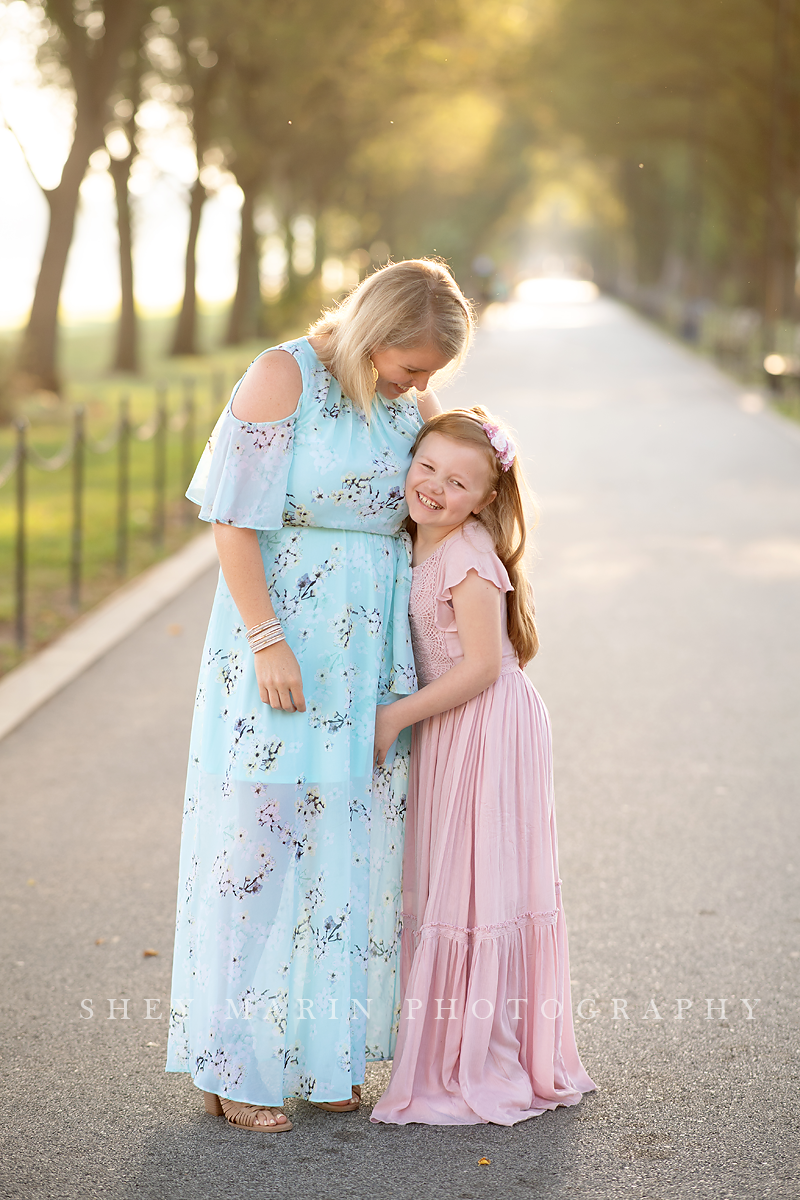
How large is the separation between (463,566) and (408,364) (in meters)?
0.47

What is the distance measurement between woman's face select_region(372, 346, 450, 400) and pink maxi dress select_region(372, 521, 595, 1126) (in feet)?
1.21

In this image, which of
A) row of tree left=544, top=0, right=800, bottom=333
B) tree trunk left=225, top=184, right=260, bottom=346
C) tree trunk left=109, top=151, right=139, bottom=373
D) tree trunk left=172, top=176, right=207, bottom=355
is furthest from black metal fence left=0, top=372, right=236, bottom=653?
tree trunk left=225, top=184, right=260, bottom=346

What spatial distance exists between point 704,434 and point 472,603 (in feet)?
58.2

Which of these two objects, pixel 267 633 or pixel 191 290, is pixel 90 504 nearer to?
pixel 267 633

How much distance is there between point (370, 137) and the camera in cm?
4503

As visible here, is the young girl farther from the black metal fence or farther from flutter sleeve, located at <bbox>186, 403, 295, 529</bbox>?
the black metal fence

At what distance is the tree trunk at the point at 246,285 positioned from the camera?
3644 cm

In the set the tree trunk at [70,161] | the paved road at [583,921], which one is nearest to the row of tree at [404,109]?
the tree trunk at [70,161]

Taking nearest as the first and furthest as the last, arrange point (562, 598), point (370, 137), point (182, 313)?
point (562, 598) < point (182, 313) < point (370, 137)

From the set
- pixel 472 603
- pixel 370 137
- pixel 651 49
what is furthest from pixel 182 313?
pixel 472 603

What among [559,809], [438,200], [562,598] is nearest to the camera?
[559,809]

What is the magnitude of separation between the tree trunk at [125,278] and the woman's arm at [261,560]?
28334mm

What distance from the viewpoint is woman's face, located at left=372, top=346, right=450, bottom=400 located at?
335cm

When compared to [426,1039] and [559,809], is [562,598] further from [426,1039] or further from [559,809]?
[426,1039]
